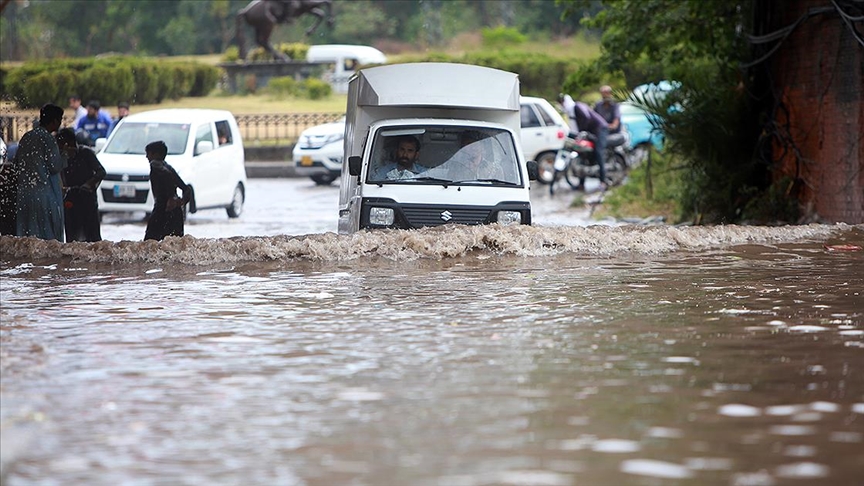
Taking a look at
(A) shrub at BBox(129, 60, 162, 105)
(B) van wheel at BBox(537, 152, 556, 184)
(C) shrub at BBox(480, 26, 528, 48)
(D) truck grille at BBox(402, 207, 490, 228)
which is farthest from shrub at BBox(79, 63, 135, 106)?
(D) truck grille at BBox(402, 207, 490, 228)

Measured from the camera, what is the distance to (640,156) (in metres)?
29.7

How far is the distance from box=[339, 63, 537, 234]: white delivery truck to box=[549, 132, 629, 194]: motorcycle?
1113 centimetres

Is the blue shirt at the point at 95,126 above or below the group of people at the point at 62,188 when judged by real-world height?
above

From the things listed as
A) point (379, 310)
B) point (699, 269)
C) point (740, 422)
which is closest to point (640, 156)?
point (699, 269)

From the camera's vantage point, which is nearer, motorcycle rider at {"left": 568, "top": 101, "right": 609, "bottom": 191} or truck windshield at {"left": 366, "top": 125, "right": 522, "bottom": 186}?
truck windshield at {"left": 366, "top": 125, "right": 522, "bottom": 186}

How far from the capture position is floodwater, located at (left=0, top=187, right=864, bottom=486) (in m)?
5.39

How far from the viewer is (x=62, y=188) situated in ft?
49.3

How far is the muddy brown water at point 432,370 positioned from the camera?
539 centimetres

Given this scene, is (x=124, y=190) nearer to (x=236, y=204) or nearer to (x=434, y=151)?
(x=236, y=204)

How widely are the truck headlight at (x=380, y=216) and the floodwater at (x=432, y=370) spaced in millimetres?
672

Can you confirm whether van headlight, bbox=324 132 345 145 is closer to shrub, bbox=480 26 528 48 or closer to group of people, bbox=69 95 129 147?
group of people, bbox=69 95 129 147

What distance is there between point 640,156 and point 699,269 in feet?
58.3

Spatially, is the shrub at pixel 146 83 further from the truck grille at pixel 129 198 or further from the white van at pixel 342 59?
the truck grille at pixel 129 198

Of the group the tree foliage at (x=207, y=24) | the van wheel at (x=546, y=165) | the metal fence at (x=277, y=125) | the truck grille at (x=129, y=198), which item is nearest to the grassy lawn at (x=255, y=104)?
the metal fence at (x=277, y=125)
